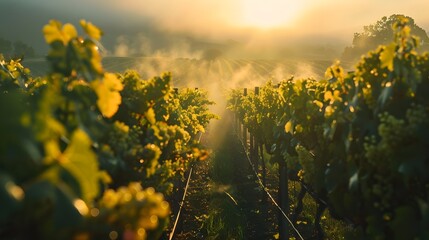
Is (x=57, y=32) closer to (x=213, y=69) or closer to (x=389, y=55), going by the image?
(x=389, y=55)

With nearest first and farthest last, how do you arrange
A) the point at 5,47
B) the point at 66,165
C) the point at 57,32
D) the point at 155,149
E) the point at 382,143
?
the point at 66,165
the point at 57,32
the point at 382,143
the point at 155,149
the point at 5,47

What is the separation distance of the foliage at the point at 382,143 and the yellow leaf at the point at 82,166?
1.90 m

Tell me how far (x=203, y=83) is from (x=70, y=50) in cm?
7136

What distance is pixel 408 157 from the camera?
3.54 metres

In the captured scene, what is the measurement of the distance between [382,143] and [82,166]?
2564 mm

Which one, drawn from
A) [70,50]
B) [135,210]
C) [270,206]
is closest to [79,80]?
[70,50]

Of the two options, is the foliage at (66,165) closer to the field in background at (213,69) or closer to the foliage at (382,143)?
the foliage at (382,143)

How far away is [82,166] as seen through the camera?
5.96 feet

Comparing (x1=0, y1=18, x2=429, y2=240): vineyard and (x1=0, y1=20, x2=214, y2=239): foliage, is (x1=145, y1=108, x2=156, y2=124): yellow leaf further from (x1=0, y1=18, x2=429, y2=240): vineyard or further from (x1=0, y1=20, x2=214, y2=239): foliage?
(x1=0, y1=20, x2=214, y2=239): foliage

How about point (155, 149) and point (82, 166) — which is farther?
point (155, 149)

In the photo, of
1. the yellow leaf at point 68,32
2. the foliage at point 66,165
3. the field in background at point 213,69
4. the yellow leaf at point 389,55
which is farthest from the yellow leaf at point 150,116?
the field in background at point 213,69

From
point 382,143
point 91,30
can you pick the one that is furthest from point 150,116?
point 382,143

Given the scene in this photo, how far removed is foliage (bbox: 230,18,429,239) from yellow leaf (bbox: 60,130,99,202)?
190cm

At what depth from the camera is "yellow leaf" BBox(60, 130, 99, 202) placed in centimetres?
179
